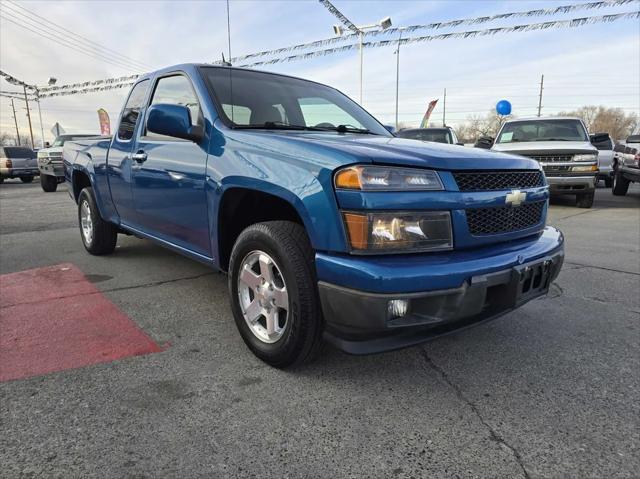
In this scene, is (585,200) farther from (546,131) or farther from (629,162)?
(629,162)

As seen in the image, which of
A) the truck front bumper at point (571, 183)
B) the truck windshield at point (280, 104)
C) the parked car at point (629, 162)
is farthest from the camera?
the parked car at point (629, 162)

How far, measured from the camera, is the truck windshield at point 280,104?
3041 mm

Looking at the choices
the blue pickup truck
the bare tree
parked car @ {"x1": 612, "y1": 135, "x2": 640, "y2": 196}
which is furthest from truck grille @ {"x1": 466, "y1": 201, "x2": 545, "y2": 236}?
the bare tree

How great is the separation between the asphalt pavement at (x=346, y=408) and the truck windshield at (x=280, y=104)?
4.79 ft

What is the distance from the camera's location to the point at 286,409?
2146 millimetres

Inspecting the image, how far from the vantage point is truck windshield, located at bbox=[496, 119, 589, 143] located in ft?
31.6

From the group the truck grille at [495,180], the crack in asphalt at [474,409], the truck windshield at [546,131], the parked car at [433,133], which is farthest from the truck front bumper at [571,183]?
the crack in asphalt at [474,409]

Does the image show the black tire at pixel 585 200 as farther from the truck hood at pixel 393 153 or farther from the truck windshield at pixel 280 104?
the truck hood at pixel 393 153

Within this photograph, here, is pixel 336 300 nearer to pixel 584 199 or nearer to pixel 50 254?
pixel 50 254

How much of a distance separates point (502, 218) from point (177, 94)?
250 cm

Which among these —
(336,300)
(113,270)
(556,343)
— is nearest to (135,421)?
(336,300)

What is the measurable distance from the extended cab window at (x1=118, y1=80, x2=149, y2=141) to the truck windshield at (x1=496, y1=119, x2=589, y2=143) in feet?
26.8

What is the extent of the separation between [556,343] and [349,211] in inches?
71.0

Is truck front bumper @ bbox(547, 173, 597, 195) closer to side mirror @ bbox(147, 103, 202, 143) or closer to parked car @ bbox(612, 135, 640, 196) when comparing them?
parked car @ bbox(612, 135, 640, 196)
